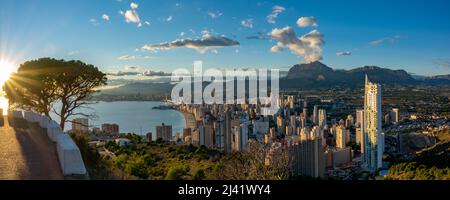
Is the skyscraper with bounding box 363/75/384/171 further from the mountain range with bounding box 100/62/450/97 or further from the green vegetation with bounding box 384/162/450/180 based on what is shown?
the green vegetation with bounding box 384/162/450/180

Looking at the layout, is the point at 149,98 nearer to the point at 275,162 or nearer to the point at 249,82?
the point at 249,82

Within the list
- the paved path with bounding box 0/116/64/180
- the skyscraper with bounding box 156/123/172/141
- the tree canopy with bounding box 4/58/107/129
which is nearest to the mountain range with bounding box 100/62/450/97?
the skyscraper with bounding box 156/123/172/141

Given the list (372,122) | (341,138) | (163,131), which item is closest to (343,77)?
(372,122)

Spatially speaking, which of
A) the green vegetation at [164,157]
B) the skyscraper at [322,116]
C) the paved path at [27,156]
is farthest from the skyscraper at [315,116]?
the paved path at [27,156]

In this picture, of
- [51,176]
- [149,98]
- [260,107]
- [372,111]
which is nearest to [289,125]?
[260,107]
